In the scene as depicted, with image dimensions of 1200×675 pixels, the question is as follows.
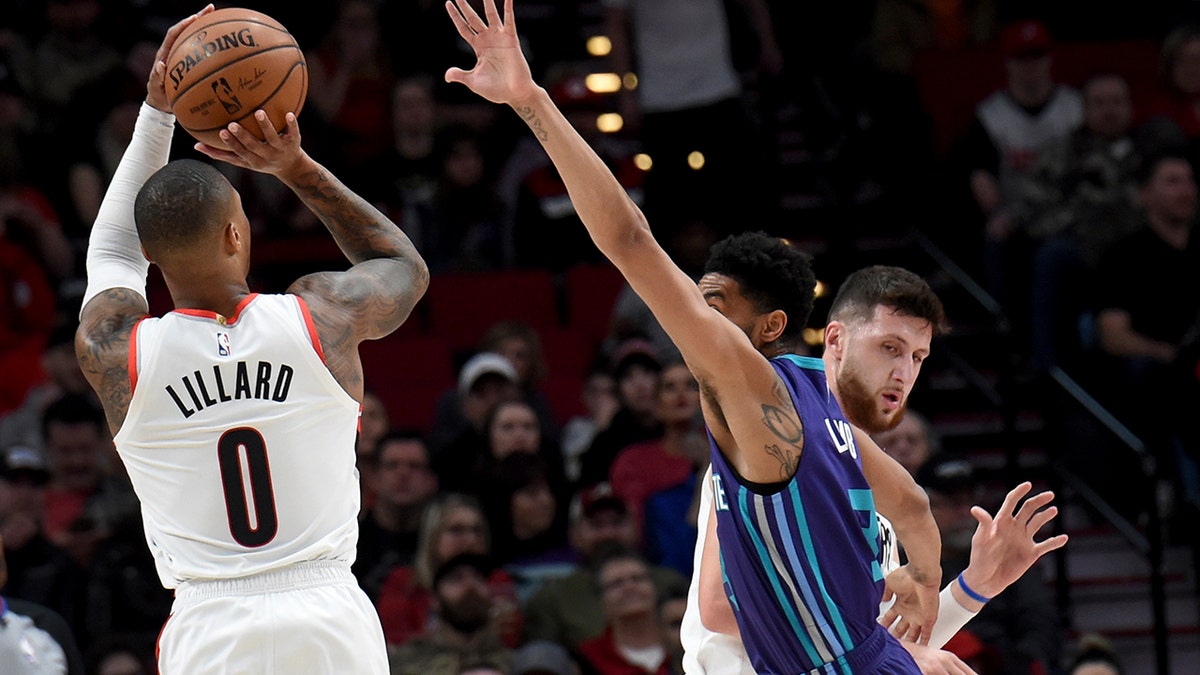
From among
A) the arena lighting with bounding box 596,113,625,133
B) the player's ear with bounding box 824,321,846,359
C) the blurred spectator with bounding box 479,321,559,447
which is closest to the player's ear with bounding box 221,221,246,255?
the player's ear with bounding box 824,321,846,359

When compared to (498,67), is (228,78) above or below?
above

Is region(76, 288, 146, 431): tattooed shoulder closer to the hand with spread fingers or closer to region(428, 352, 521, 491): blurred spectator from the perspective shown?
the hand with spread fingers

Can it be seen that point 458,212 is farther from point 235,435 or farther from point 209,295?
point 235,435

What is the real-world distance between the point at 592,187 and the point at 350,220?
116 centimetres

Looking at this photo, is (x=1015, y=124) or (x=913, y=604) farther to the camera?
(x=1015, y=124)

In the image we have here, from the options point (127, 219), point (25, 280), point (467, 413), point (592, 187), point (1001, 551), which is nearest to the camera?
point (592, 187)

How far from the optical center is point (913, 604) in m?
5.00

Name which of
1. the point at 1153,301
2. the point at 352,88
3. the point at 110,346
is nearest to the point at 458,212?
the point at 352,88

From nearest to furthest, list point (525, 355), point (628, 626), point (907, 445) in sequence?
point (628, 626) → point (907, 445) → point (525, 355)

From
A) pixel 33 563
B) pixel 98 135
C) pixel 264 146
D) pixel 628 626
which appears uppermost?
pixel 98 135

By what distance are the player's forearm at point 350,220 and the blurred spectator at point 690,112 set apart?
6.54 m

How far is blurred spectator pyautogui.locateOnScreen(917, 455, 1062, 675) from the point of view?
28.4ft

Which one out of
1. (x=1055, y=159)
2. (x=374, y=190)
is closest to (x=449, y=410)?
(x=374, y=190)

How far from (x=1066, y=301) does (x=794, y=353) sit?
6.66 metres
